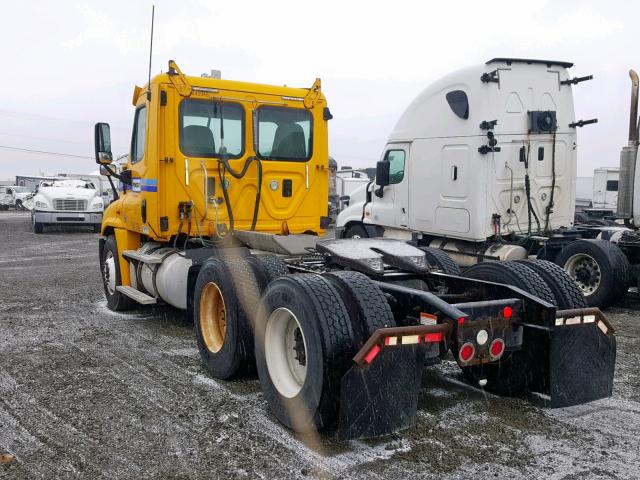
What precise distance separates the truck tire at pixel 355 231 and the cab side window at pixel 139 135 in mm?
5143

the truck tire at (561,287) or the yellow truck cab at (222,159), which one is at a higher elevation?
the yellow truck cab at (222,159)

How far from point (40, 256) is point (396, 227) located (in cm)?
911

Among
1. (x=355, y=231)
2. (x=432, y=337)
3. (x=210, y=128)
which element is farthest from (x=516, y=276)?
(x=355, y=231)

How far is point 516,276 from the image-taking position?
4828 mm

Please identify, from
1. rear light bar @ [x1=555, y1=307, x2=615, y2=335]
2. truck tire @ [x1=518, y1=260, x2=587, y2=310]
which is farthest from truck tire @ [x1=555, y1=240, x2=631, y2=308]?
rear light bar @ [x1=555, y1=307, x2=615, y2=335]

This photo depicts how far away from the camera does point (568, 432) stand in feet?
13.7

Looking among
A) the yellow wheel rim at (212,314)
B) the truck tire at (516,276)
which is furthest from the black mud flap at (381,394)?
the yellow wheel rim at (212,314)

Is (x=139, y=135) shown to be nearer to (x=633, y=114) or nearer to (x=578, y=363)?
(x=578, y=363)

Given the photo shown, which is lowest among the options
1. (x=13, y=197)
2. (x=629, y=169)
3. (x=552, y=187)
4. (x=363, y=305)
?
(x=363, y=305)

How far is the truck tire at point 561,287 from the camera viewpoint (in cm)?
473

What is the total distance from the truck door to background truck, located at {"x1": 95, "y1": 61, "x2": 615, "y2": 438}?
9.56 feet

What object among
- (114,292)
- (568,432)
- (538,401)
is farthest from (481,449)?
(114,292)

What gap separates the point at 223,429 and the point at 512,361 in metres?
2.12

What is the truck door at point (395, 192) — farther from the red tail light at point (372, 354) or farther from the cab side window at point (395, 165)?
the red tail light at point (372, 354)
